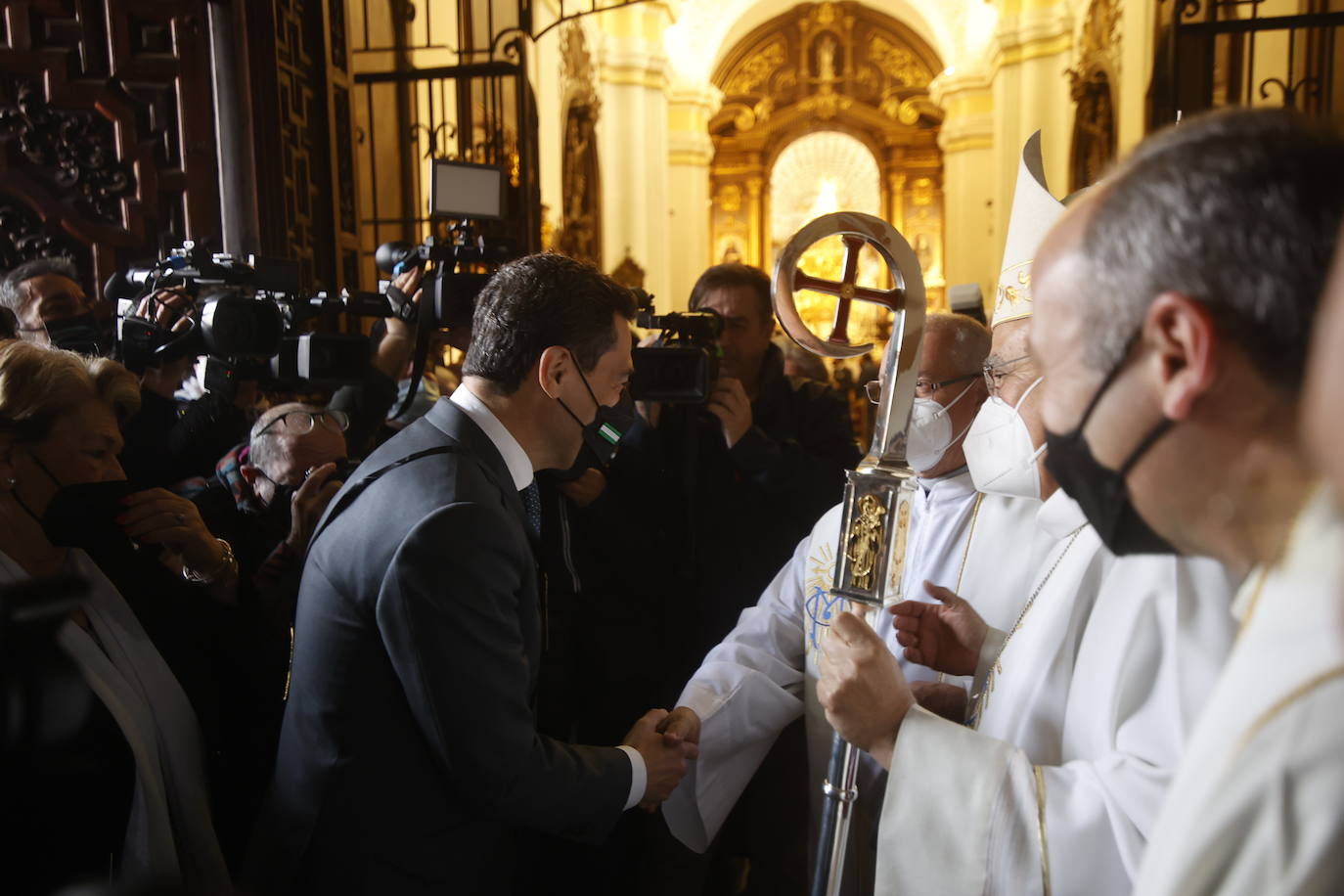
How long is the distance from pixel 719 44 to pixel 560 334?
53.0 ft

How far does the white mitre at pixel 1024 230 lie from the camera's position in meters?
2.19

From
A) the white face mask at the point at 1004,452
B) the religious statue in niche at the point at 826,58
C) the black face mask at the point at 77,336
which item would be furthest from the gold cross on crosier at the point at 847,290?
the religious statue in niche at the point at 826,58

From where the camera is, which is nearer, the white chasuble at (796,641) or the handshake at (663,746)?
the handshake at (663,746)

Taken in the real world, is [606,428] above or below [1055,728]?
above

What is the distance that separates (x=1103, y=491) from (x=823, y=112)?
709 inches

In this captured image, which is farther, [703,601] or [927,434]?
[703,601]

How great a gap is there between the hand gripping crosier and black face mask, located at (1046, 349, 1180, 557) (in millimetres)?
518

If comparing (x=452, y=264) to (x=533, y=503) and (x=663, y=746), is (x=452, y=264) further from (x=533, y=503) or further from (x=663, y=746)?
(x=663, y=746)

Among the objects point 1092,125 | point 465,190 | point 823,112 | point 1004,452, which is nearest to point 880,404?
point 1004,452

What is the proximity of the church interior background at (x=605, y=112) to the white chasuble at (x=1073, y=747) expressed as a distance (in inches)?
89.3

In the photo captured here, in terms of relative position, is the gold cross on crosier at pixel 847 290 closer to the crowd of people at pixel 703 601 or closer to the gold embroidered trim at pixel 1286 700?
the crowd of people at pixel 703 601

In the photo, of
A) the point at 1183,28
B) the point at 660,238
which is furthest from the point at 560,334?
the point at 660,238

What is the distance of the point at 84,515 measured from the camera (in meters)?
1.86

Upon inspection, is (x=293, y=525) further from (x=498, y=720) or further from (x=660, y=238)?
(x=660, y=238)
